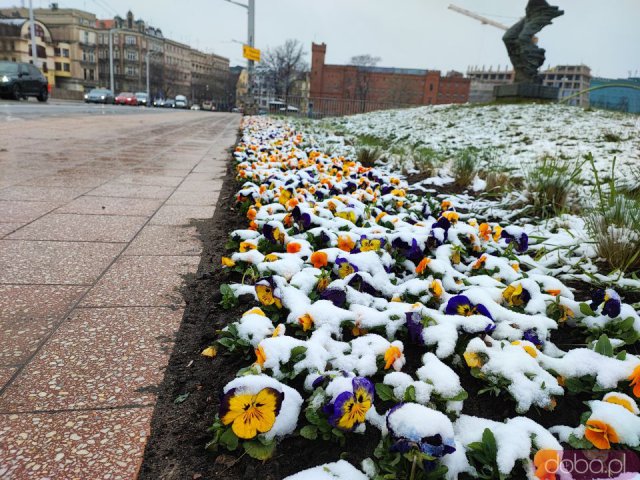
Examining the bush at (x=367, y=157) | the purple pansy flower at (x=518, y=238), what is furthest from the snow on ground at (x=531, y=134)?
the purple pansy flower at (x=518, y=238)

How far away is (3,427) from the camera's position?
3.38 feet

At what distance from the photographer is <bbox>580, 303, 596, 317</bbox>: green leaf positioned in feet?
5.13

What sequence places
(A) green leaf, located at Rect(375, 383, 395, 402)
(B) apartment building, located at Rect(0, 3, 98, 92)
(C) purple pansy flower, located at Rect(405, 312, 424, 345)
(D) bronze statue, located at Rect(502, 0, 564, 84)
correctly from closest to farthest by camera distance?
(A) green leaf, located at Rect(375, 383, 395, 402)
(C) purple pansy flower, located at Rect(405, 312, 424, 345)
(D) bronze statue, located at Rect(502, 0, 564, 84)
(B) apartment building, located at Rect(0, 3, 98, 92)

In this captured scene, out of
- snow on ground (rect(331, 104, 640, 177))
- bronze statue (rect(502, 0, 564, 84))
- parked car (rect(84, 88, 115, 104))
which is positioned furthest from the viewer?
parked car (rect(84, 88, 115, 104))

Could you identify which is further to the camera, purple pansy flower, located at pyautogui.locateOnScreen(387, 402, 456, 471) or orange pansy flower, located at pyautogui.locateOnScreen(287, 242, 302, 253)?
orange pansy flower, located at pyautogui.locateOnScreen(287, 242, 302, 253)

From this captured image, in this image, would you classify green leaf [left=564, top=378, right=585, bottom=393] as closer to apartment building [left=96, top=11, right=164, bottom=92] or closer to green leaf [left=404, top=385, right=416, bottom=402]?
green leaf [left=404, top=385, right=416, bottom=402]

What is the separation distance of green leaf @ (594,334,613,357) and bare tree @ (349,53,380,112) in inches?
2753

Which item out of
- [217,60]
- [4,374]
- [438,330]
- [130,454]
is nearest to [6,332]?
[4,374]

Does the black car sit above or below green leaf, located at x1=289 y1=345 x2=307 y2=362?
above

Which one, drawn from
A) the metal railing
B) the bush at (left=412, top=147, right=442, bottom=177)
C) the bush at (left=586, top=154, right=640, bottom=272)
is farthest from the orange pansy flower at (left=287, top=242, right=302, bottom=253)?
the metal railing

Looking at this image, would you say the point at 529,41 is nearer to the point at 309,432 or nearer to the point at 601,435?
the point at 601,435

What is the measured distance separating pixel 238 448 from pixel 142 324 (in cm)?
67

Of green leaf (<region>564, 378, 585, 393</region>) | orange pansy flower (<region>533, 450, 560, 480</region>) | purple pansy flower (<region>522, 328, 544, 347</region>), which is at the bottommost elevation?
orange pansy flower (<region>533, 450, 560, 480</region>)

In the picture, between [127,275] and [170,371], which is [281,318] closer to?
[170,371]
